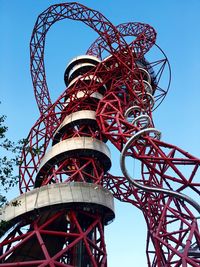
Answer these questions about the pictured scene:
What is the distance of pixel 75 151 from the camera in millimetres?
30672

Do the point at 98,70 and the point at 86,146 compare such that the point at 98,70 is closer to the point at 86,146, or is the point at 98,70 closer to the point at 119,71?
the point at 119,71

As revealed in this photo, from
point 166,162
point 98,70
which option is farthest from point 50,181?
point 98,70

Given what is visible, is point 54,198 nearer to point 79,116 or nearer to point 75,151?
point 75,151

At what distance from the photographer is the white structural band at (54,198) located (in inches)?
979

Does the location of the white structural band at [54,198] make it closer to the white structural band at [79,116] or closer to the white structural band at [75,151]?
the white structural band at [75,151]

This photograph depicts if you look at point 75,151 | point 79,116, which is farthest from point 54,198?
point 79,116

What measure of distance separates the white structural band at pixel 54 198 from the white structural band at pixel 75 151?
504 cm

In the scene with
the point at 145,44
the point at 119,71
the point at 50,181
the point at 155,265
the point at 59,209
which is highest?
the point at 145,44

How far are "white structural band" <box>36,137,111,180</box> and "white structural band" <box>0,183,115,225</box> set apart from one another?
16.5 ft

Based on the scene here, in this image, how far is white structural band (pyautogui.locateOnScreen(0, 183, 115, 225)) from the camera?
81.6 ft

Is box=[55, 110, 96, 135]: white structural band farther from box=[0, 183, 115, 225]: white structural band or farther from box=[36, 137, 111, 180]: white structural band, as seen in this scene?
box=[0, 183, 115, 225]: white structural band

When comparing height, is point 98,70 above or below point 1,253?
above

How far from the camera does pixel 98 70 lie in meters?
40.2

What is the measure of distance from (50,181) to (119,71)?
55.1ft
